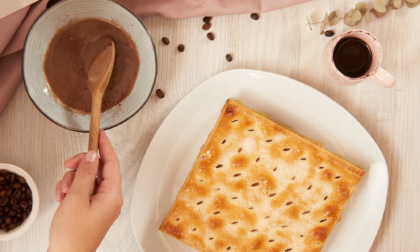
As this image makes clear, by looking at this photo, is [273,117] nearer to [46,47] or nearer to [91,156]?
[91,156]

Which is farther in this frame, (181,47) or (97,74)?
(181,47)

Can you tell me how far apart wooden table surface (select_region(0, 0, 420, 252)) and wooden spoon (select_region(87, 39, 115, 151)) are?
0.62ft

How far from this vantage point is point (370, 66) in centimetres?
117

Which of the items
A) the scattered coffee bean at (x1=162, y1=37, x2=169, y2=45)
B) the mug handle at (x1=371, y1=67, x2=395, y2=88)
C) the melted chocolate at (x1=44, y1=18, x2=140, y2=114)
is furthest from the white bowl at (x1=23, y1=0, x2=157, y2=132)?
the mug handle at (x1=371, y1=67, x2=395, y2=88)

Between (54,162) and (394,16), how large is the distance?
3.91 feet

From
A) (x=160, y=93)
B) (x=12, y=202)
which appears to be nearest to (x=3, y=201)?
(x=12, y=202)

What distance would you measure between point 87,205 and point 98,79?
13.8 inches

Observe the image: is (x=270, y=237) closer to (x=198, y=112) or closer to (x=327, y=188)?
(x=327, y=188)

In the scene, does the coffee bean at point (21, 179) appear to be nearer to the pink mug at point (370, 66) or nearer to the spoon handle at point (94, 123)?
the spoon handle at point (94, 123)

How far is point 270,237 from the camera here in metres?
1.20

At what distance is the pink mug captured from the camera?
3.68ft

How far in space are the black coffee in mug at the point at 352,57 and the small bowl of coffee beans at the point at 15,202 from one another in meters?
0.99

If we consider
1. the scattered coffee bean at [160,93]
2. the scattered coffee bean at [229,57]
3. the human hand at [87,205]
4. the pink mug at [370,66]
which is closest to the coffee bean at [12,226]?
the human hand at [87,205]

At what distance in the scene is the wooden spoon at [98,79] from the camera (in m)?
1.03
